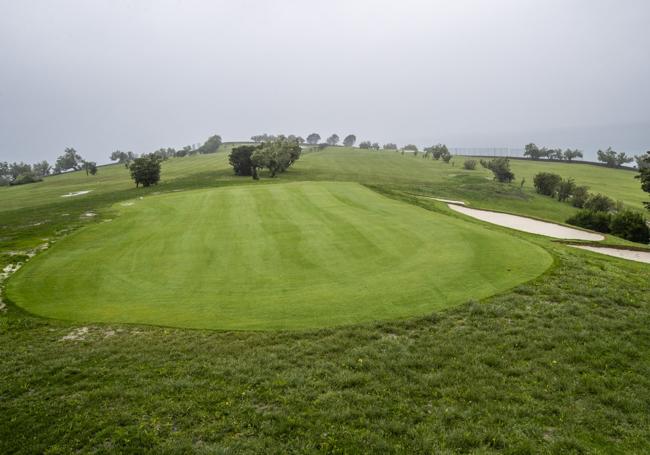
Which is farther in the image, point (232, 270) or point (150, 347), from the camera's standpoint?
point (232, 270)

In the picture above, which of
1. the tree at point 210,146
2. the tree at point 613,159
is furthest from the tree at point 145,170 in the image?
the tree at point 613,159

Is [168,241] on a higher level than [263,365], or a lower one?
higher

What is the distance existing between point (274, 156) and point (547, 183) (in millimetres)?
54330

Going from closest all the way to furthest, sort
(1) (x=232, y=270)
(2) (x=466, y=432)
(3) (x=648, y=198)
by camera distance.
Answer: (2) (x=466, y=432), (1) (x=232, y=270), (3) (x=648, y=198)

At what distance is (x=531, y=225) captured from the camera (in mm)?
36562

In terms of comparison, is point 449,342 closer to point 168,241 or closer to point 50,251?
point 168,241

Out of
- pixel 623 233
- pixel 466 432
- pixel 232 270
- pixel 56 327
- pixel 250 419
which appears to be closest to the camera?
pixel 466 432

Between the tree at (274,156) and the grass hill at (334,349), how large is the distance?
53.5m

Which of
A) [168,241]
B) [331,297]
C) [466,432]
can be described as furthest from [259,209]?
[466,432]

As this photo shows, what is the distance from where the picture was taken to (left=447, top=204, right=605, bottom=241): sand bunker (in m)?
31.3

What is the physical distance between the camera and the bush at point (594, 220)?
39.0 meters

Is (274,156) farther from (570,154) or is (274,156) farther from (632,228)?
(570,154)

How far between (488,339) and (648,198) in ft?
273

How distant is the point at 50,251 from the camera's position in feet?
79.3
